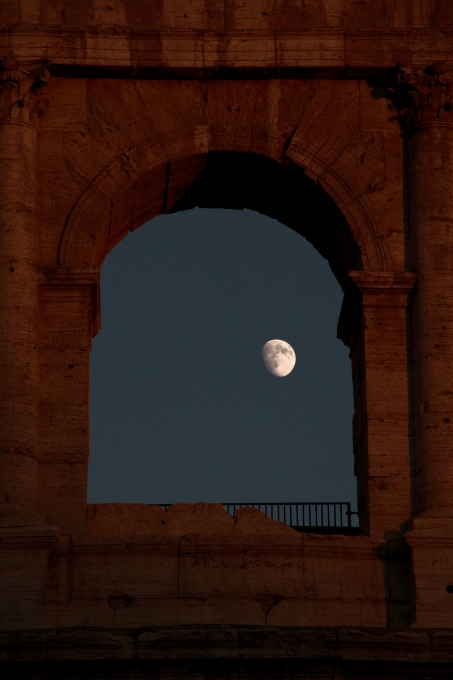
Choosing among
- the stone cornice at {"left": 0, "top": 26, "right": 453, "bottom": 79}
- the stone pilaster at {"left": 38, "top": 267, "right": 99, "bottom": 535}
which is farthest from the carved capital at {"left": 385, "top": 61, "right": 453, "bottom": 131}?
the stone pilaster at {"left": 38, "top": 267, "right": 99, "bottom": 535}

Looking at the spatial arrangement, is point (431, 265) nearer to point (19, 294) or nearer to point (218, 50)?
point (218, 50)

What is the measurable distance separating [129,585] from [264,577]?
4.05 feet

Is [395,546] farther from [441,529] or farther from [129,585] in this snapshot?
[129,585]

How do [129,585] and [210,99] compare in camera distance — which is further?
[210,99]

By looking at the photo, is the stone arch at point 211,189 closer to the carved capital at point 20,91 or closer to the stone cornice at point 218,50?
the stone cornice at point 218,50

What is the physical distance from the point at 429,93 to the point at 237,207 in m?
2.66

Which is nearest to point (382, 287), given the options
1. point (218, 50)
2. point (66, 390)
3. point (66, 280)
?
point (218, 50)

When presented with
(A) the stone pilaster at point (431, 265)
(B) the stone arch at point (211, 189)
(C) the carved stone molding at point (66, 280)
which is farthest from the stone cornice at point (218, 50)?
(C) the carved stone molding at point (66, 280)

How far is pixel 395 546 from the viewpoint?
65.6 feet

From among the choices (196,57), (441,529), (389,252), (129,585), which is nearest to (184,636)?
(129,585)

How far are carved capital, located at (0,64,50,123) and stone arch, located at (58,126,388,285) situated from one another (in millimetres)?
964

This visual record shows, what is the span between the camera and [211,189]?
22594 mm

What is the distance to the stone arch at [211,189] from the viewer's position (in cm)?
2122

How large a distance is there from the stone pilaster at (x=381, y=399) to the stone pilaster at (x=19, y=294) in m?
3.11
